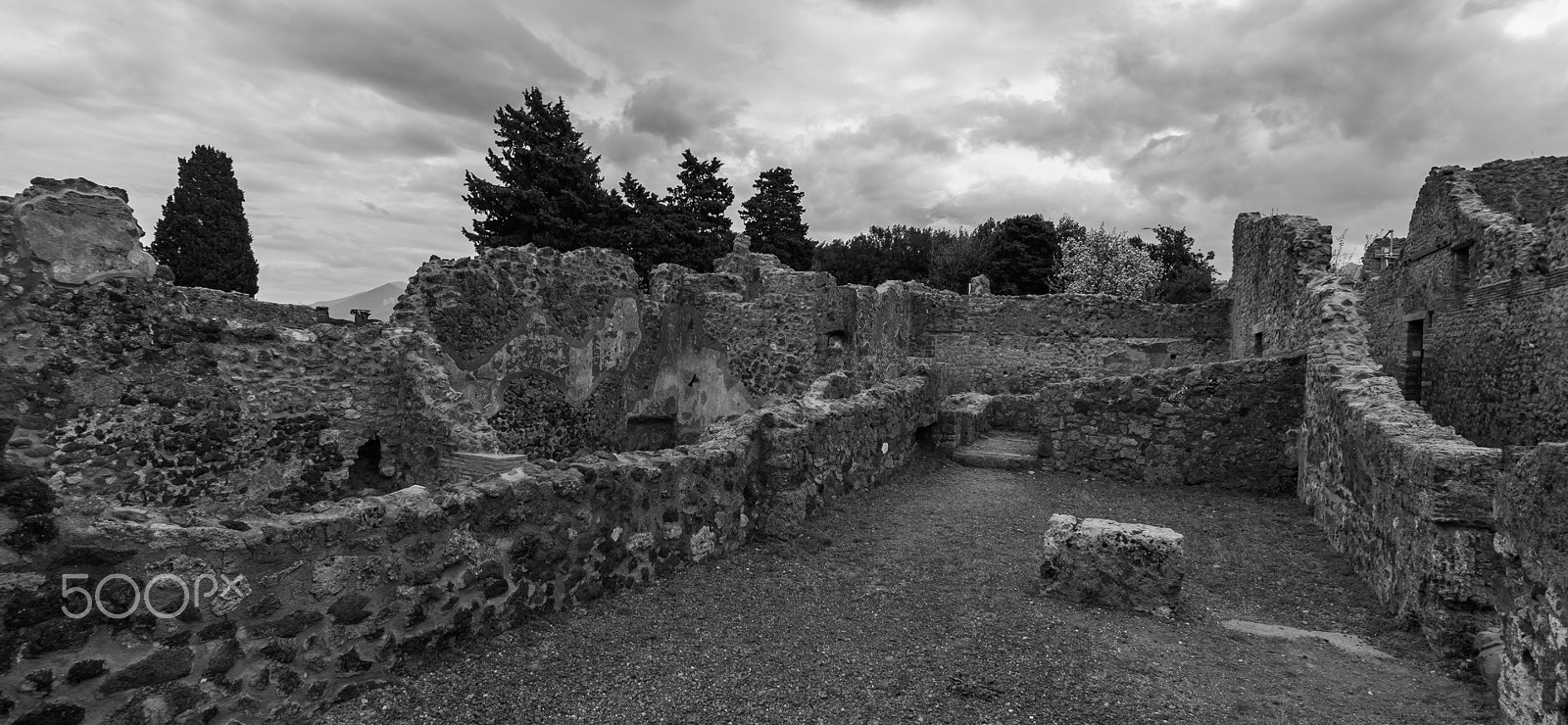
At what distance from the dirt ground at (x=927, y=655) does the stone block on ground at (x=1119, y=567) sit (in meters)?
0.13

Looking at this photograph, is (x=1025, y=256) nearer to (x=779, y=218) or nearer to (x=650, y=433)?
(x=779, y=218)

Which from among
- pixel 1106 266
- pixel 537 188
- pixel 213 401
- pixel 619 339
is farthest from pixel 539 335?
pixel 1106 266

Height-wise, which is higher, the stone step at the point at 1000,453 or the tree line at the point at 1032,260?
the tree line at the point at 1032,260

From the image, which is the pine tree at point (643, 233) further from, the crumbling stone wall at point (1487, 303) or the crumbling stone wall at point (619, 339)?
the crumbling stone wall at point (1487, 303)

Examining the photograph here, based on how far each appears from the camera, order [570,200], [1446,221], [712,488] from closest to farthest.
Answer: [712,488], [1446,221], [570,200]

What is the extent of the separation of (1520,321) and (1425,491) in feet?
34.9

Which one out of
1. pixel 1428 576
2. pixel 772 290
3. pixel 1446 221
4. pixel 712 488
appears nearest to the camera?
pixel 1428 576

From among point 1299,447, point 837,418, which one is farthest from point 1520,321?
point 837,418

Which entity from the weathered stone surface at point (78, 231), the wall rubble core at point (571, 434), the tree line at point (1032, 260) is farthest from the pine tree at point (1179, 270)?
the weathered stone surface at point (78, 231)

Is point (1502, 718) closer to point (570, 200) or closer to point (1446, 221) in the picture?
point (1446, 221)

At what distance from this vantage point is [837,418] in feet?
26.6

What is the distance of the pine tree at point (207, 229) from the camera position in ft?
93.8

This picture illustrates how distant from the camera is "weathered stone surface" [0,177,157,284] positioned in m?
6.10

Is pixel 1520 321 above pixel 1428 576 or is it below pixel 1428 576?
above
